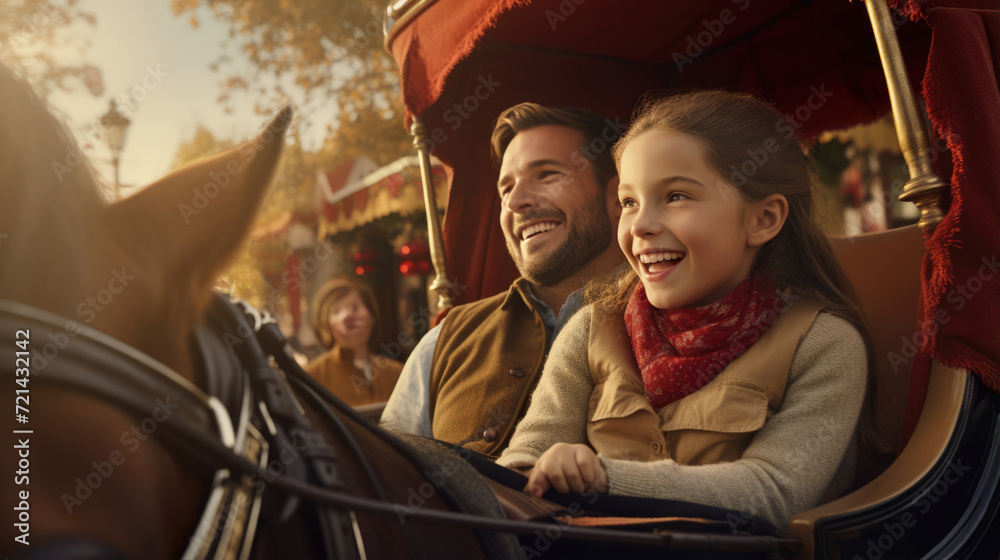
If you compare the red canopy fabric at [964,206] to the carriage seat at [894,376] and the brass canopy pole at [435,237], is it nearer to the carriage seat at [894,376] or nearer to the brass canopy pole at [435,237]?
the carriage seat at [894,376]

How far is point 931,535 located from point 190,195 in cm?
127

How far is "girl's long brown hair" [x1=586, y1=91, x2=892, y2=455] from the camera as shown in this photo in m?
1.40

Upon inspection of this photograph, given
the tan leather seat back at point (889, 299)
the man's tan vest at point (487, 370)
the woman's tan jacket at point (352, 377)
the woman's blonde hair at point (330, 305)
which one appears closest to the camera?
the tan leather seat back at point (889, 299)

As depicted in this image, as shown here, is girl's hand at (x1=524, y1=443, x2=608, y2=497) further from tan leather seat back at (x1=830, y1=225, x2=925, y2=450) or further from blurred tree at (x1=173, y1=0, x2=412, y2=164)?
blurred tree at (x1=173, y1=0, x2=412, y2=164)

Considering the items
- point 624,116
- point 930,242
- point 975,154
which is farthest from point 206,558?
point 624,116

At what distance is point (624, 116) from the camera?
254 cm

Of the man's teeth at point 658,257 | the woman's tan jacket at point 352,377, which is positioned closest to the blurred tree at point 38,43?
the man's teeth at point 658,257

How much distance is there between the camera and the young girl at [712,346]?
116 centimetres

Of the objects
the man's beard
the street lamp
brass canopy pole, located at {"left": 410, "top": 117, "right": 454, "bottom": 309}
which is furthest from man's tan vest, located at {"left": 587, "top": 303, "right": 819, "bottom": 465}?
brass canopy pole, located at {"left": 410, "top": 117, "right": 454, "bottom": 309}

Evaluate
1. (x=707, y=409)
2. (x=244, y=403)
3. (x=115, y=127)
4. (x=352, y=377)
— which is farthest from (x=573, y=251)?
(x=352, y=377)

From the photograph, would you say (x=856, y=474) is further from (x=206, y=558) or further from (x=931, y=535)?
(x=206, y=558)

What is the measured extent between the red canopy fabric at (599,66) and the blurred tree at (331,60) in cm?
377

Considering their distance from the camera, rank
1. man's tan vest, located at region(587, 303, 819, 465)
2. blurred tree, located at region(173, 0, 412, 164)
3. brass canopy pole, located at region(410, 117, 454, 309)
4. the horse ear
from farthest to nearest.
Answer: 1. blurred tree, located at region(173, 0, 412, 164)
2. brass canopy pole, located at region(410, 117, 454, 309)
3. man's tan vest, located at region(587, 303, 819, 465)
4. the horse ear

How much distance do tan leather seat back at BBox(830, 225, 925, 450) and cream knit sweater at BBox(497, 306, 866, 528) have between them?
205mm
